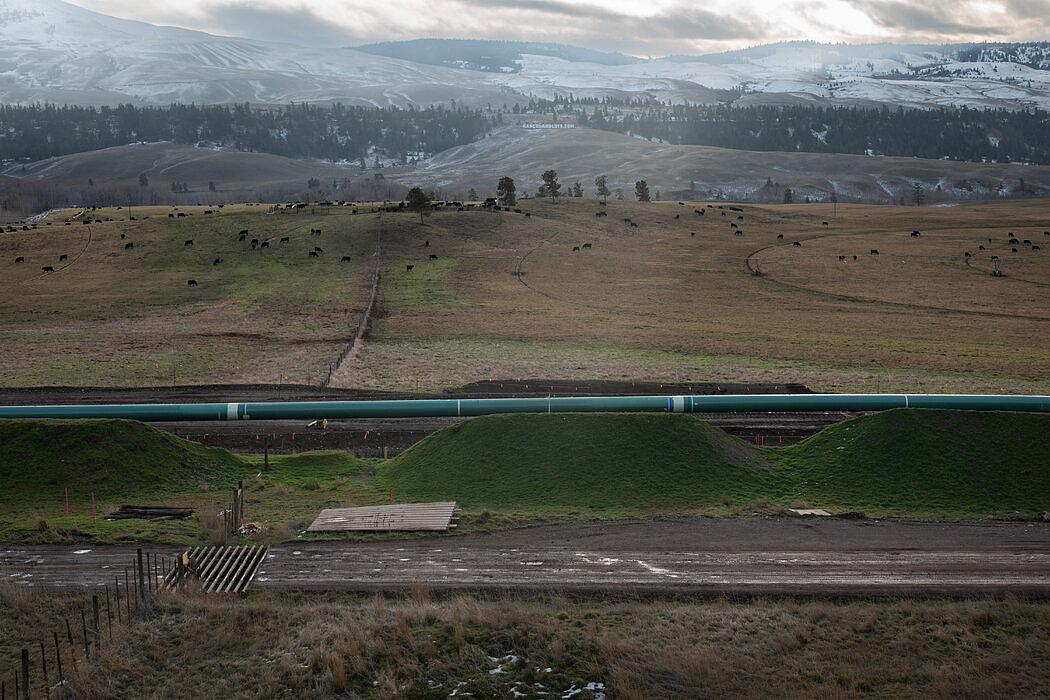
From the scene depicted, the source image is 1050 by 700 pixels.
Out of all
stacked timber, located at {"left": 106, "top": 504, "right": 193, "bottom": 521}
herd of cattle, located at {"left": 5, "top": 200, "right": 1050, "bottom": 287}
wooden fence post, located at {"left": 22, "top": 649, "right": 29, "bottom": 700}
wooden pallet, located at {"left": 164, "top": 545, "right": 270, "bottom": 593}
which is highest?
herd of cattle, located at {"left": 5, "top": 200, "right": 1050, "bottom": 287}

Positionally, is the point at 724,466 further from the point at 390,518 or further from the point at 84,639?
the point at 84,639

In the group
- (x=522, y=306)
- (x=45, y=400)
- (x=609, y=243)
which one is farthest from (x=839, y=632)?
(x=609, y=243)

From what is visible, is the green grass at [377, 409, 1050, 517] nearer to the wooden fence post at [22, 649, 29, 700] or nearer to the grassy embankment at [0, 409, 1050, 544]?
the grassy embankment at [0, 409, 1050, 544]

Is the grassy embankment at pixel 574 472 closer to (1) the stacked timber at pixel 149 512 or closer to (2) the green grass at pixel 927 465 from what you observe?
(2) the green grass at pixel 927 465

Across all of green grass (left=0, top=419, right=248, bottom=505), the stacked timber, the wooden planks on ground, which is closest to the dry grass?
the wooden planks on ground

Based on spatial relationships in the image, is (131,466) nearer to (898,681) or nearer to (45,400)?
(45,400)
